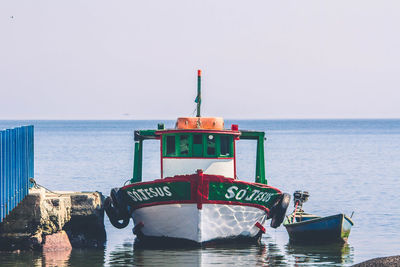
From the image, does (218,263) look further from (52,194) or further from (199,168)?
(52,194)

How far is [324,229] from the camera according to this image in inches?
1192

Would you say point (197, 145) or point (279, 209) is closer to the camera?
point (197, 145)

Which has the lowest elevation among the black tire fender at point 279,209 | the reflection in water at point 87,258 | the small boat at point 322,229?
the reflection in water at point 87,258

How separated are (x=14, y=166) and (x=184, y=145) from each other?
610 cm

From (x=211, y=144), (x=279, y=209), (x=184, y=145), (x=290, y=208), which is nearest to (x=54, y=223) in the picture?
(x=184, y=145)

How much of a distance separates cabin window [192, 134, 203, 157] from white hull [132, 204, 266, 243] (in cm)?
230


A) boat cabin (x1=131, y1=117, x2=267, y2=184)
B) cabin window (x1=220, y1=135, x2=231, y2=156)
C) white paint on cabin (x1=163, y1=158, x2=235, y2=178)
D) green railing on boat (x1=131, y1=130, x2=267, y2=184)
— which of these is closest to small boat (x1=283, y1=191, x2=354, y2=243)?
green railing on boat (x1=131, y1=130, x2=267, y2=184)

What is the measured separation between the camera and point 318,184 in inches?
2458

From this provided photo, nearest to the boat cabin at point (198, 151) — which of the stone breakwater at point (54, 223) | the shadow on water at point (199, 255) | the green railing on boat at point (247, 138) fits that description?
the green railing on boat at point (247, 138)

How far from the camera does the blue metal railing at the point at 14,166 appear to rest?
23.9m

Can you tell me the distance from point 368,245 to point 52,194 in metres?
11.4

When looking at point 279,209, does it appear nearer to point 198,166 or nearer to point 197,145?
point 198,166

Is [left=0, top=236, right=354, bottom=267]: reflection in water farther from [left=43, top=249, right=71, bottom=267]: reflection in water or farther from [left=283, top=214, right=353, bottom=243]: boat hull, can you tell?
[left=283, top=214, right=353, bottom=243]: boat hull

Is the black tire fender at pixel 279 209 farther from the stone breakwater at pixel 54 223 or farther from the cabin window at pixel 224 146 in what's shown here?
the stone breakwater at pixel 54 223
